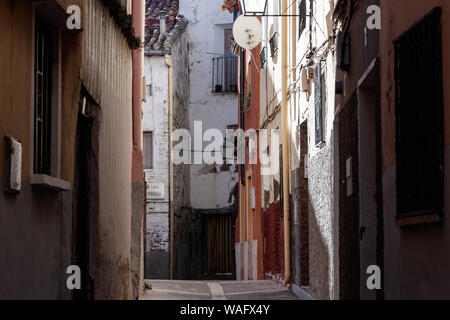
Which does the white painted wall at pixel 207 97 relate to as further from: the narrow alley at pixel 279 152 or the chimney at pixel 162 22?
the narrow alley at pixel 279 152

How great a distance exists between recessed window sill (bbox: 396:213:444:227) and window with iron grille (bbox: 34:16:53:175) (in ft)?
9.47

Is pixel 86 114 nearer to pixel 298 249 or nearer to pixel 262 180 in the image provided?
pixel 298 249

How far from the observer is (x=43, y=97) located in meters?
7.69

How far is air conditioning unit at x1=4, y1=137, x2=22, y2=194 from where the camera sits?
20.0 ft

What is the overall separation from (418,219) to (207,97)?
84.2 feet

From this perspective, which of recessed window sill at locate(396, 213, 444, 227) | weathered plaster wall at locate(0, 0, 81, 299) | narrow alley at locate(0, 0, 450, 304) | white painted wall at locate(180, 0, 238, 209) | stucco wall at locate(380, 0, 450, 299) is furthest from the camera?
white painted wall at locate(180, 0, 238, 209)

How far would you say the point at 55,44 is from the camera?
805 centimetres

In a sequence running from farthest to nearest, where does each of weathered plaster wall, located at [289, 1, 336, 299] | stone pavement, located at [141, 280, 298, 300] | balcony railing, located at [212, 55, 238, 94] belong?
balcony railing, located at [212, 55, 238, 94] → stone pavement, located at [141, 280, 298, 300] → weathered plaster wall, located at [289, 1, 336, 299]

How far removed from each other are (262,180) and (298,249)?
21.1ft

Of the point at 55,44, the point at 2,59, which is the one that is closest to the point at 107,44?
the point at 55,44

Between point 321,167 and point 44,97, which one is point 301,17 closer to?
point 321,167

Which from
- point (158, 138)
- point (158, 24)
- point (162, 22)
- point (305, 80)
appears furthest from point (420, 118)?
point (158, 24)

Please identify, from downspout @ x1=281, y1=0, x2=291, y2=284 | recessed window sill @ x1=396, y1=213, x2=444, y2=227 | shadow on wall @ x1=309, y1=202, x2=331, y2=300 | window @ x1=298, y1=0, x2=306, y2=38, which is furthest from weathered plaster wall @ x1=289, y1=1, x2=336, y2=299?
recessed window sill @ x1=396, y1=213, x2=444, y2=227

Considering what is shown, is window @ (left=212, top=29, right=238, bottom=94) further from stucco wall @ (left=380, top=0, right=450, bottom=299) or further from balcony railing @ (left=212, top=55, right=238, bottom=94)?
stucco wall @ (left=380, top=0, right=450, bottom=299)
